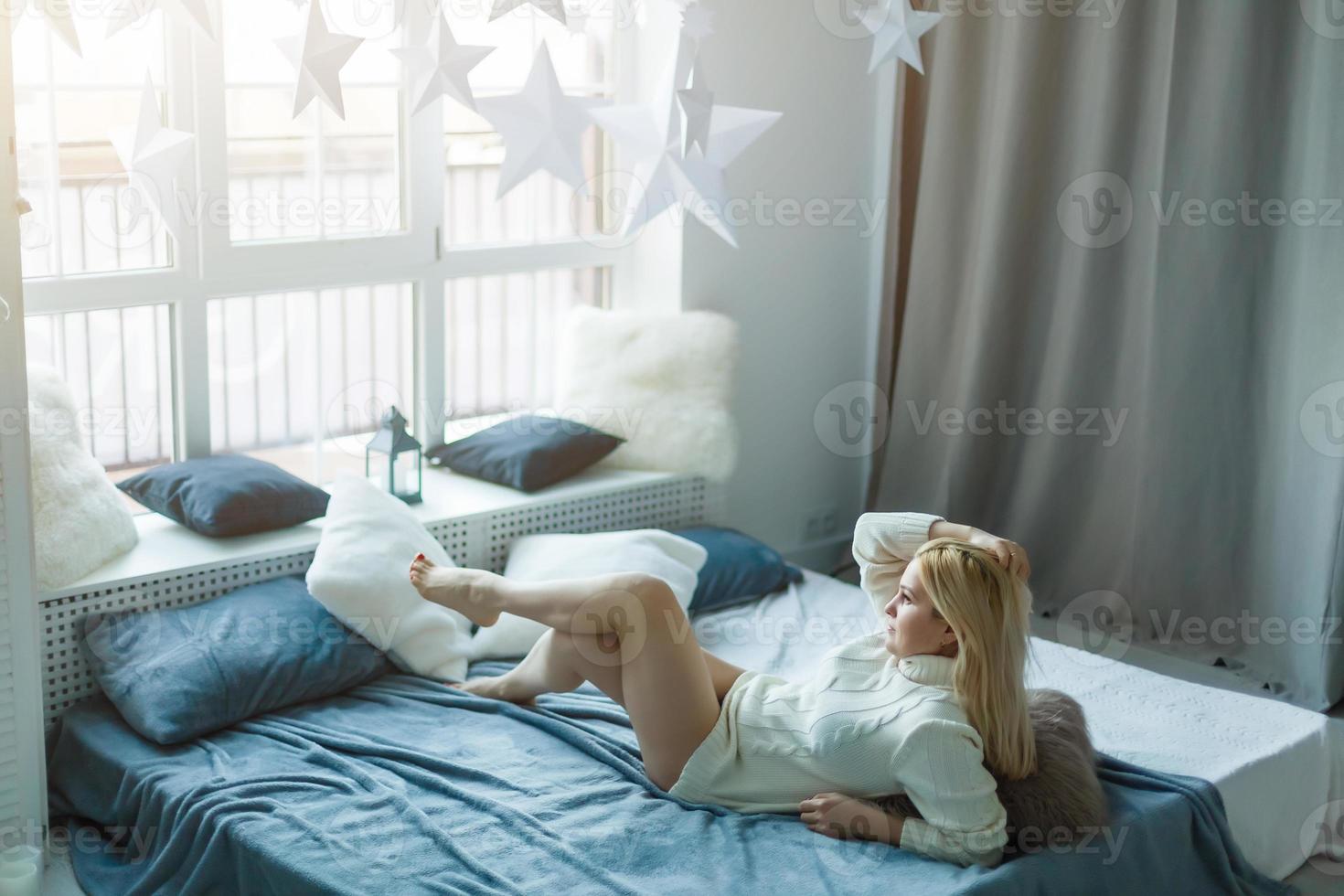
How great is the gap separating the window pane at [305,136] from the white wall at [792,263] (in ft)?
2.75

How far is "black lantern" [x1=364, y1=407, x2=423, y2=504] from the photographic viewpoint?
3.30 metres

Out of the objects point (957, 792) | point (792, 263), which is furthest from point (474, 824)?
point (792, 263)

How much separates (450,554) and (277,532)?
405mm

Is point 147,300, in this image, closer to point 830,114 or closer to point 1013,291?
point 830,114

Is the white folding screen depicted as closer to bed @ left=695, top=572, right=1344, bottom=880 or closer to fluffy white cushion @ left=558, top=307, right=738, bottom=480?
bed @ left=695, top=572, right=1344, bottom=880

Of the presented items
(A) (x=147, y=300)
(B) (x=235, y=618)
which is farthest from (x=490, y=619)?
(A) (x=147, y=300)

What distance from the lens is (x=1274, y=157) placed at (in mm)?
3445

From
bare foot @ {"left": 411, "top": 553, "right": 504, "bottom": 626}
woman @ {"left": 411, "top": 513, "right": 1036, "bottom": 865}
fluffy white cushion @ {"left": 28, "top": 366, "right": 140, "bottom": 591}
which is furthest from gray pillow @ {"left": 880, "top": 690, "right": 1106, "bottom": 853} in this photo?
fluffy white cushion @ {"left": 28, "top": 366, "right": 140, "bottom": 591}

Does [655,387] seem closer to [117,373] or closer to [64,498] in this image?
[117,373]

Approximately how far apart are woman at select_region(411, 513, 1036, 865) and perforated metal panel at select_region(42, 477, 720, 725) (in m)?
0.55

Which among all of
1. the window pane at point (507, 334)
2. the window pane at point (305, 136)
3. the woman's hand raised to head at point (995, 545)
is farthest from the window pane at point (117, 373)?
the woman's hand raised to head at point (995, 545)

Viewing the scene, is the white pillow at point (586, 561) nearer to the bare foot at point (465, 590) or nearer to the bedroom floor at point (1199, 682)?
the bare foot at point (465, 590)

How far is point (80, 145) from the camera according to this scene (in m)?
2.98

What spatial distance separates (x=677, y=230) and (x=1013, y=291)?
3.17 feet
